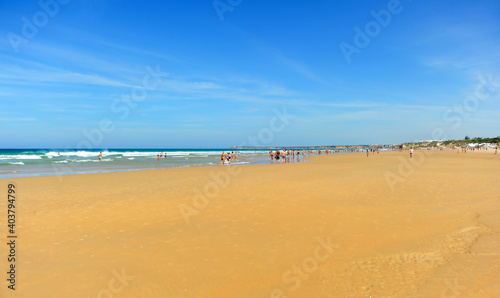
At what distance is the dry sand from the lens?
5.16 metres

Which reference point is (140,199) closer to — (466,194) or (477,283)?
(477,283)

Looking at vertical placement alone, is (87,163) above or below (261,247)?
above

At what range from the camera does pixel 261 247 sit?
7.08 m

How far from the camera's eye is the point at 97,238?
26.2 feet

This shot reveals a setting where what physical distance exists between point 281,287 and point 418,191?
12.3 meters

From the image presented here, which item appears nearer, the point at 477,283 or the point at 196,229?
the point at 477,283

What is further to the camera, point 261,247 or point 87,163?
point 87,163

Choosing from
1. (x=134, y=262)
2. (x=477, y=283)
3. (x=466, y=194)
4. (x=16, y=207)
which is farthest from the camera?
(x=466, y=194)

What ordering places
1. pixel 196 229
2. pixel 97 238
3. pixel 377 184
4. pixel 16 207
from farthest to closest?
pixel 377 184
pixel 16 207
pixel 196 229
pixel 97 238

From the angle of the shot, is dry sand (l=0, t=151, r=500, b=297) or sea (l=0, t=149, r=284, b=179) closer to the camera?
dry sand (l=0, t=151, r=500, b=297)

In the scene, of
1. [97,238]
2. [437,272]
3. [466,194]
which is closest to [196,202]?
[97,238]

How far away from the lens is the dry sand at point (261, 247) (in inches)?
203

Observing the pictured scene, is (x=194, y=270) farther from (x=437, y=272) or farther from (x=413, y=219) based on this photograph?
(x=413, y=219)

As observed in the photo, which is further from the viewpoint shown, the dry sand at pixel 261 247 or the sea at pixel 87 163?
the sea at pixel 87 163
